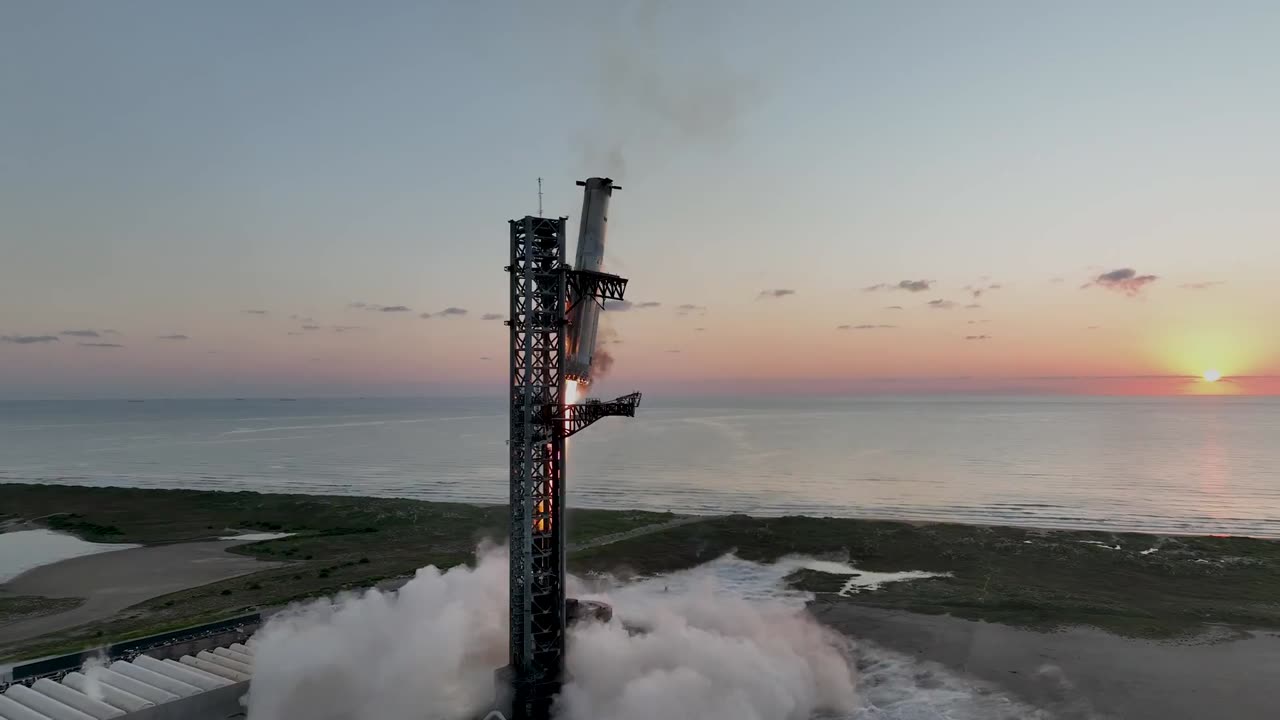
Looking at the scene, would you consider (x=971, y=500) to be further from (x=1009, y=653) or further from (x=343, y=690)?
(x=343, y=690)

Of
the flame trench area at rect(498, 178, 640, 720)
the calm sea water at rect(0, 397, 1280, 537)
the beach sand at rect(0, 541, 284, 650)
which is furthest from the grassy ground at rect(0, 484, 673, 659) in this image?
the flame trench area at rect(498, 178, 640, 720)

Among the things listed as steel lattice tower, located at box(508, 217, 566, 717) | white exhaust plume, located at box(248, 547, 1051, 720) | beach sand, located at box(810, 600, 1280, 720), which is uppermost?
steel lattice tower, located at box(508, 217, 566, 717)

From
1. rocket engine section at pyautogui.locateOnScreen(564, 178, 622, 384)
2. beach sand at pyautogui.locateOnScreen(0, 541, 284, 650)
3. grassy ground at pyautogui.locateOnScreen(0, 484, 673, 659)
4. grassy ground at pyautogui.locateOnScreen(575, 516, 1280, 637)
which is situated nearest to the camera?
rocket engine section at pyautogui.locateOnScreen(564, 178, 622, 384)

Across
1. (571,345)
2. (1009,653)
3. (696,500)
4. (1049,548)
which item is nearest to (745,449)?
(696,500)

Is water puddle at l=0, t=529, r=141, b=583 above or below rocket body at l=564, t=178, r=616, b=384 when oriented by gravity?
below

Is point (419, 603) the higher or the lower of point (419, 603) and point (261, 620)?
the higher

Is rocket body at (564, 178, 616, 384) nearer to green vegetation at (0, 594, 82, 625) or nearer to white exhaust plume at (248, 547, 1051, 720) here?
white exhaust plume at (248, 547, 1051, 720)
